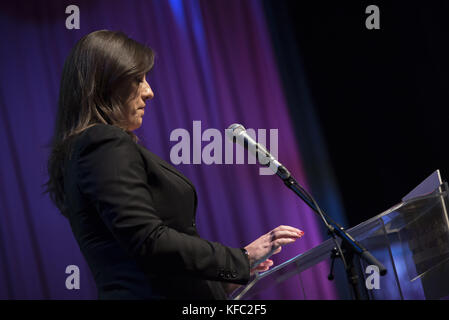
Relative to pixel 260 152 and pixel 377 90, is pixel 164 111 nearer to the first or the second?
pixel 377 90

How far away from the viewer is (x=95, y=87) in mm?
1271

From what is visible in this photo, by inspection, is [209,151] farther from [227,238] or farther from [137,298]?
[137,298]

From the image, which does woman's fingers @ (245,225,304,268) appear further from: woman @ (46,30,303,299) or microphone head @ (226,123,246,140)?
microphone head @ (226,123,246,140)

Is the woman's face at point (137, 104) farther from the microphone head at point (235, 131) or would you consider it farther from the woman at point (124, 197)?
the microphone head at point (235, 131)

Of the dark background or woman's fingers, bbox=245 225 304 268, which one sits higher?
the dark background

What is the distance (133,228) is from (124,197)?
0.07 m

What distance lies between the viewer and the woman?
1097mm

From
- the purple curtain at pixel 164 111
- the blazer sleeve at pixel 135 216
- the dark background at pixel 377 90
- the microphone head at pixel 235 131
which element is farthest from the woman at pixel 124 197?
the dark background at pixel 377 90

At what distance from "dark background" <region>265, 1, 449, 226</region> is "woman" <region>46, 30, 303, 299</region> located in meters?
2.24

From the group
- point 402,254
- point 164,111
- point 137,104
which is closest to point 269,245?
point 402,254

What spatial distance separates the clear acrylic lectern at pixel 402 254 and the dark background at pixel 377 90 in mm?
1834

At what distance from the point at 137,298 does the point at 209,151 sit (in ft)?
7.72

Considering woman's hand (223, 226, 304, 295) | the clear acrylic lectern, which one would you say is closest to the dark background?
the clear acrylic lectern
